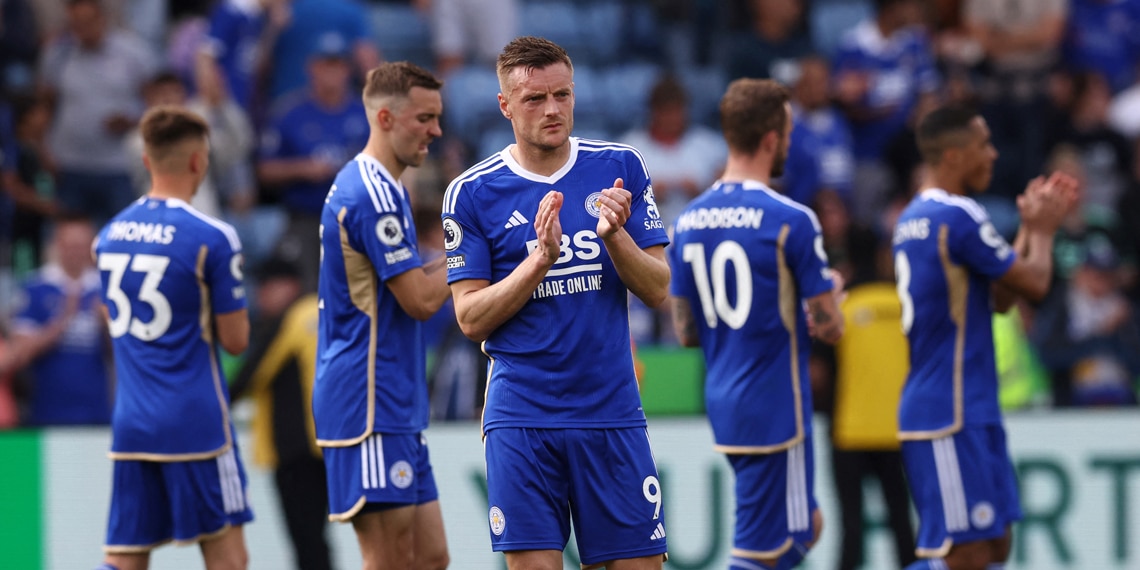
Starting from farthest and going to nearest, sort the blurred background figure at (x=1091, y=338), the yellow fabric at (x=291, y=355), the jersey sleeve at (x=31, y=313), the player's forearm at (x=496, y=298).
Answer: the blurred background figure at (x=1091, y=338) < the jersey sleeve at (x=31, y=313) < the yellow fabric at (x=291, y=355) < the player's forearm at (x=496, y=298)

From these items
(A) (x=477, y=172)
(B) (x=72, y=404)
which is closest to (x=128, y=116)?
(B) (x=72, y=404)

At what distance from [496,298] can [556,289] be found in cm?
26

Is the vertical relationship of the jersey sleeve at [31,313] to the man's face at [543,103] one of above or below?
below

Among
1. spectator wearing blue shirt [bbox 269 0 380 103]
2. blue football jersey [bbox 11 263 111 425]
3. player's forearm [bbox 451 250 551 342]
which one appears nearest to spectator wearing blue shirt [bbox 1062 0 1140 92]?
spectator wearing blue shirt [bbox 269 0 380 103]

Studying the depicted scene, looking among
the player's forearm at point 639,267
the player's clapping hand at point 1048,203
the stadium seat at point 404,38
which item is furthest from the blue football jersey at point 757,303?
the stadium seat at point 404,38

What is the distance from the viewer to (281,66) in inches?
554

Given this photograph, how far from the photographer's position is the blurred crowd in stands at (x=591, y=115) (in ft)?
39.5

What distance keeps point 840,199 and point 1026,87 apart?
2.97 m

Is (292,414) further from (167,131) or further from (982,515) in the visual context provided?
(982,515)

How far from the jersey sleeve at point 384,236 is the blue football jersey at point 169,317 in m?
0.95

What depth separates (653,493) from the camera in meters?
5.68

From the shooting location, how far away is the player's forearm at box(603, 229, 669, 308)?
17.7 feet

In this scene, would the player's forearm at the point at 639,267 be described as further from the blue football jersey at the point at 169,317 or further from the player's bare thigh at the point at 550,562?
the blue football jersey at the point at 169,317

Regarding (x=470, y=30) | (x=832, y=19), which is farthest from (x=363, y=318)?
(x=832, y=19)
